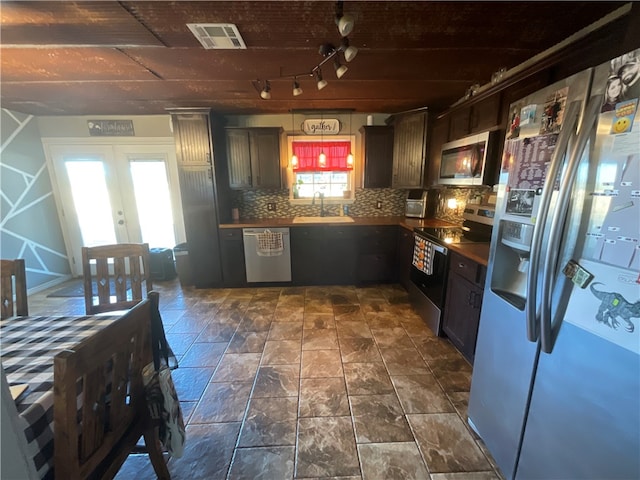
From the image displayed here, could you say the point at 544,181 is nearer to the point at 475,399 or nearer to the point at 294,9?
the point at 475,399

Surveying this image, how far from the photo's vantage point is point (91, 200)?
3.97 meters

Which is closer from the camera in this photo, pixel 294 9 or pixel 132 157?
pixel 294 9

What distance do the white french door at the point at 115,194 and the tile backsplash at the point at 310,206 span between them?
44.6 inches

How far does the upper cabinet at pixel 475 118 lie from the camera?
2125 millimetres

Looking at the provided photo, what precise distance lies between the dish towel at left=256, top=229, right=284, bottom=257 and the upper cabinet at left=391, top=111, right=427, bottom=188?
1.84m

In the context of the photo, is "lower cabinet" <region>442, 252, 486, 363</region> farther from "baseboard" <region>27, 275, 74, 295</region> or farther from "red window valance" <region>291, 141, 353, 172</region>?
"baseboard" <region>27, 275, 74, 295</region>

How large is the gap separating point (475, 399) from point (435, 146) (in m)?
2.71

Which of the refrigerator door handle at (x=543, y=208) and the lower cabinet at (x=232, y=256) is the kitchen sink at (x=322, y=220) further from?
the refrigerator door handle at (x=543, y=208)

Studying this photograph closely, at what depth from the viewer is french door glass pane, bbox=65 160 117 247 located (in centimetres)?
385

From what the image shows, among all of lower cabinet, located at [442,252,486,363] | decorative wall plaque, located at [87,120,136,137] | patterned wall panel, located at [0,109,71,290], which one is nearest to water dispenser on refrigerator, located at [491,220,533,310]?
lower cabinet, located at [442,252,486,363]

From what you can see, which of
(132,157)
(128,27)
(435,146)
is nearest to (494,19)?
(435,146)

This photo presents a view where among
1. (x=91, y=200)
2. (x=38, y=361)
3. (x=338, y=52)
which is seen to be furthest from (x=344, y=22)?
(x=91, y=200)

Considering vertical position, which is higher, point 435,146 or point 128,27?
point 128,27

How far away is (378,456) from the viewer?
53.4 inches
